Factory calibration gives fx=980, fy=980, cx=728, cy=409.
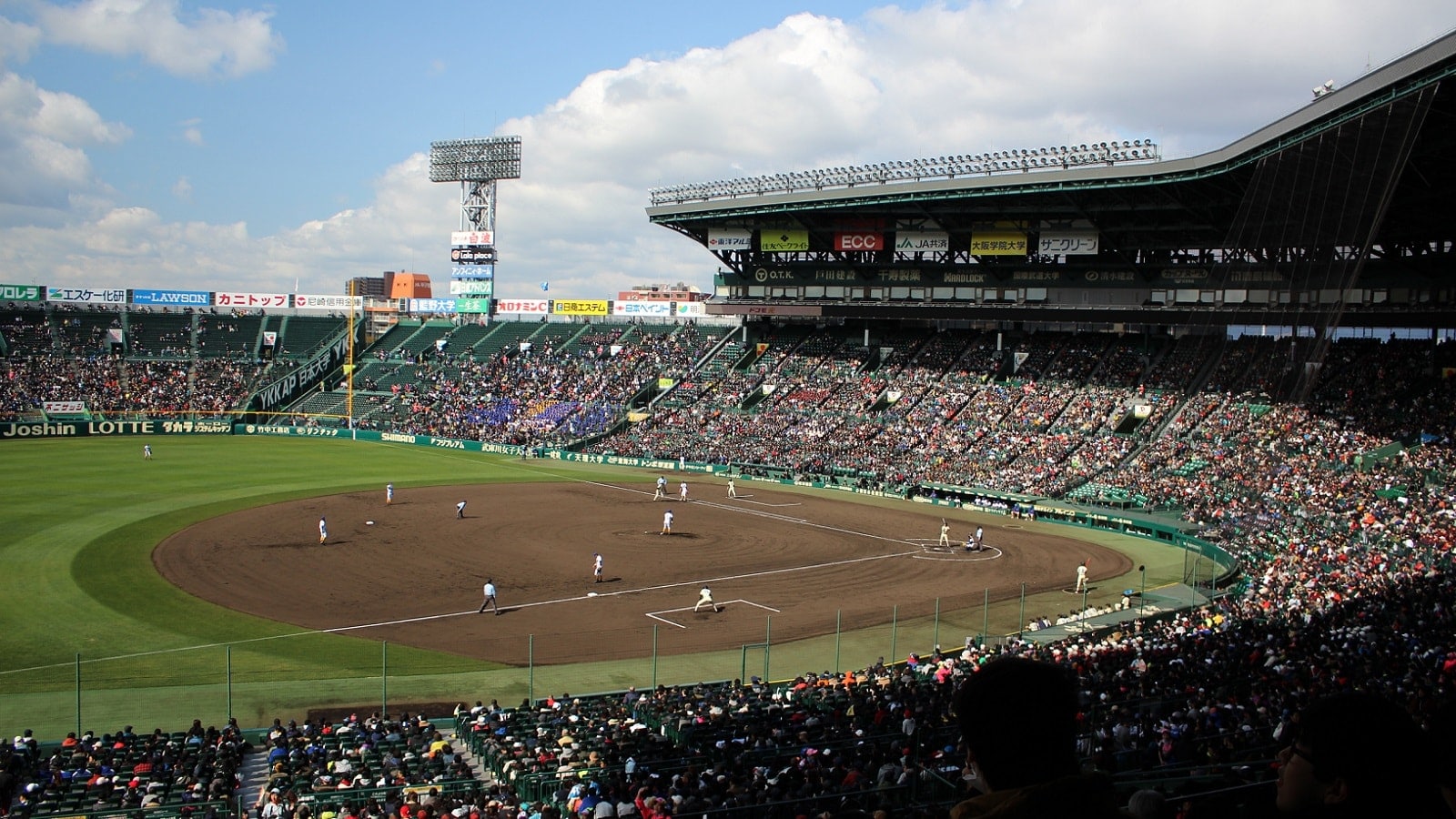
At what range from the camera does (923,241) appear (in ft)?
236

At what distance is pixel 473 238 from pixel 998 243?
196 ft

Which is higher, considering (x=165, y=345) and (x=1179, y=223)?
(x=1179, y=223)

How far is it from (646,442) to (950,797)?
65095mm

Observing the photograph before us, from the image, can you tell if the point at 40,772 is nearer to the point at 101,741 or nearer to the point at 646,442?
the point at 101,741

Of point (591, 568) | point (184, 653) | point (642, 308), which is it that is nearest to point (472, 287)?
point (642, 308)

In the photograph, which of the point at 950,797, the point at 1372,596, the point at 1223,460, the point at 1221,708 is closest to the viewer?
the point at 950,797

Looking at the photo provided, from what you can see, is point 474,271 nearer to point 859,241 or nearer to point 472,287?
point 472,287

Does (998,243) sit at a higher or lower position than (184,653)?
higher

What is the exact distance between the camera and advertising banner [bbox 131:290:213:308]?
99938 millimetres

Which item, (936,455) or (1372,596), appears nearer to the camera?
(1372,596)

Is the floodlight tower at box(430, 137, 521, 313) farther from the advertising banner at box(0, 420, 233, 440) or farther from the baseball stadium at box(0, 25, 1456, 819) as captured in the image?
the advertising banner at box(0, 420, 233, 440)

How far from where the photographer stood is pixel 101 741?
17.5 m

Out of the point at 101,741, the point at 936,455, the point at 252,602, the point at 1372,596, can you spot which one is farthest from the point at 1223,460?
the point at 101,741

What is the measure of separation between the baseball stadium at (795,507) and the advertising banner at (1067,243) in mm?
240
